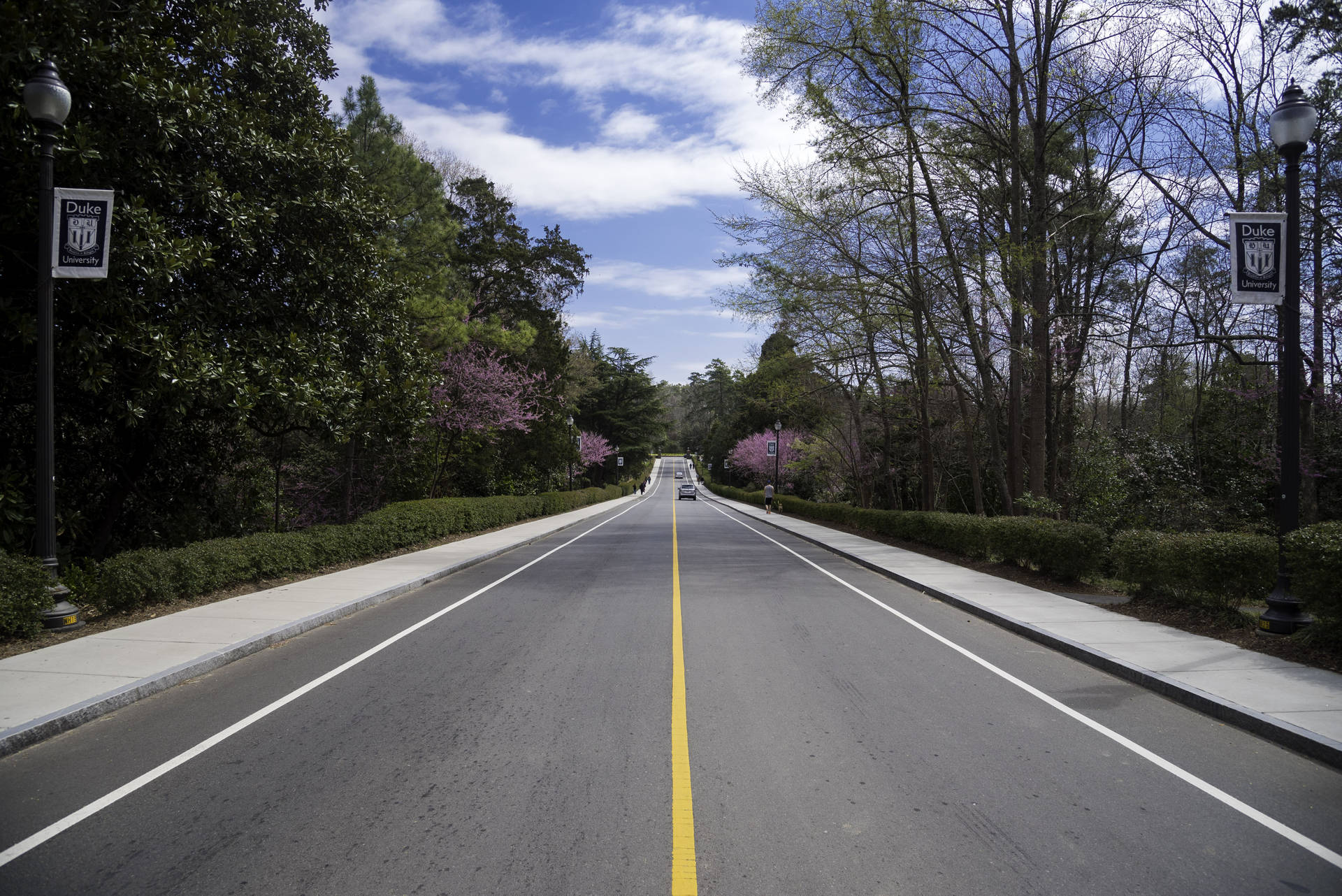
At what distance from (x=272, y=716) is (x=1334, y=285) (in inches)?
866

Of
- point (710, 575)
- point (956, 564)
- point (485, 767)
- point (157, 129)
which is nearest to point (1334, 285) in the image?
point (956, 564)

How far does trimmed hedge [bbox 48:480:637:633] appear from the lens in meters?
8.73

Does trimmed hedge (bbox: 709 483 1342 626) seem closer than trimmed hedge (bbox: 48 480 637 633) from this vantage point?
Yes

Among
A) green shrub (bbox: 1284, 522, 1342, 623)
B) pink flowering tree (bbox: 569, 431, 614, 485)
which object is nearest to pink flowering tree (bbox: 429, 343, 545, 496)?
green shrub (bbox: 1284, 522, 1342, 623)

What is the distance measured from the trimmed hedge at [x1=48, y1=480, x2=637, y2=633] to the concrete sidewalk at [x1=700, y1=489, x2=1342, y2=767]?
10.1 m

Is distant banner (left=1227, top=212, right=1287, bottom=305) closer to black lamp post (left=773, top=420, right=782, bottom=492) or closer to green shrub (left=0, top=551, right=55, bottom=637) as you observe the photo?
green shrub (left=0, top=551, right=55, bottom=637)

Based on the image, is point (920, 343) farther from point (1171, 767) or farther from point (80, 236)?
point (80, 236)

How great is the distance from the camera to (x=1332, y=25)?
16.5 meters

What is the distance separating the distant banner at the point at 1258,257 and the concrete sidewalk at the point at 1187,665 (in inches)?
148

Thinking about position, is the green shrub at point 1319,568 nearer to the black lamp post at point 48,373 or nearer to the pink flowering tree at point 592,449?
the black lamp post at point 48,373

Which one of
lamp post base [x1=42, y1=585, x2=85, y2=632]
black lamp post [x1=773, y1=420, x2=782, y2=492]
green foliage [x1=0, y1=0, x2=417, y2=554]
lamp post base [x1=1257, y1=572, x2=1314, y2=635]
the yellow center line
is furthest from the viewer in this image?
black lamp post [x1=773, y1=420, x2=782, y2=492]

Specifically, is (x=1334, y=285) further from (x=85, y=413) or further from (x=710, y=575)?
(x=85, y=413)

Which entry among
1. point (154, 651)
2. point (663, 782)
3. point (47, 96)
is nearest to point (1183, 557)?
point (663, 782)

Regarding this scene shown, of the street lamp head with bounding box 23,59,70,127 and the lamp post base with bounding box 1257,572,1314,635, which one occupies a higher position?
the street lamp head with bounding box 23,59,70,127
